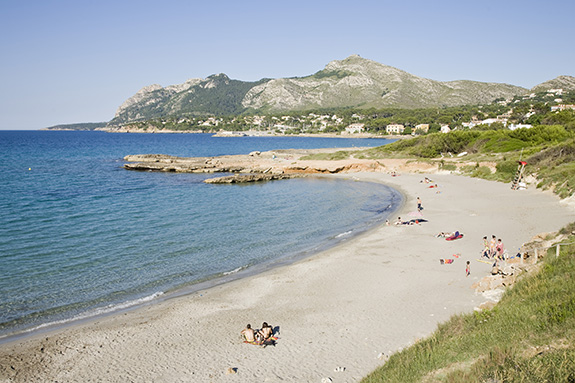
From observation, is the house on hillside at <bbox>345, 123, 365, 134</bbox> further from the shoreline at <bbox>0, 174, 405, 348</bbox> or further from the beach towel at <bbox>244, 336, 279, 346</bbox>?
the beach towel at <bbox>244, 336, 279, 346</bbox>

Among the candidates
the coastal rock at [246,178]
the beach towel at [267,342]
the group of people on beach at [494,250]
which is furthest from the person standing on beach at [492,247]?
the coastal rock at [246,178]

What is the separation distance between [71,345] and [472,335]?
34.9 ft

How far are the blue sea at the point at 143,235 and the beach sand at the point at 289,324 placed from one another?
162 centimetres

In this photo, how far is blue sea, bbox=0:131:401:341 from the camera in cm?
1472

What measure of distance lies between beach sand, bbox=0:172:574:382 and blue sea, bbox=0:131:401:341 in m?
1.62

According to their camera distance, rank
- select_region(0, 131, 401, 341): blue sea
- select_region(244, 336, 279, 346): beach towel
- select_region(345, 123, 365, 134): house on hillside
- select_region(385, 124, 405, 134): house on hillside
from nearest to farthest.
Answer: select_region(244, 336, 279, 346): beach towel < select_region(0, 131, 401, 341): blue sea < select_region(385, 124, 405, 134): house on hillside < select_region(345, 123, 365, 134): house on hillside

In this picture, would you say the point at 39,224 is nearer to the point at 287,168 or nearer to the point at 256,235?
the point at 256,235

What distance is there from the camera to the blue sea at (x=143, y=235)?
14.7m


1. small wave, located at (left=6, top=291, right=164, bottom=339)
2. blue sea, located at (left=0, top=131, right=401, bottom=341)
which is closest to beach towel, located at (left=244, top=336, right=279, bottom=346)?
small wave, located at (left=6, top=291, right=164, bottom=339)

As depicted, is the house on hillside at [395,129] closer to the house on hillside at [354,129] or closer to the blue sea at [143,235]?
the house on hillside at [354,129]

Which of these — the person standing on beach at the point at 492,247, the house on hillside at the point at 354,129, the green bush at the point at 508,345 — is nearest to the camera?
the green bush at the point at 508,345

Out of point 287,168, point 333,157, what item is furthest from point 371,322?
point 333,157

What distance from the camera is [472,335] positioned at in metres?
8.04

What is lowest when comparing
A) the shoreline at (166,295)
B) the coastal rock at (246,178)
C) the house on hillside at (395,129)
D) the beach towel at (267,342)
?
the shoreline at (166,295)
